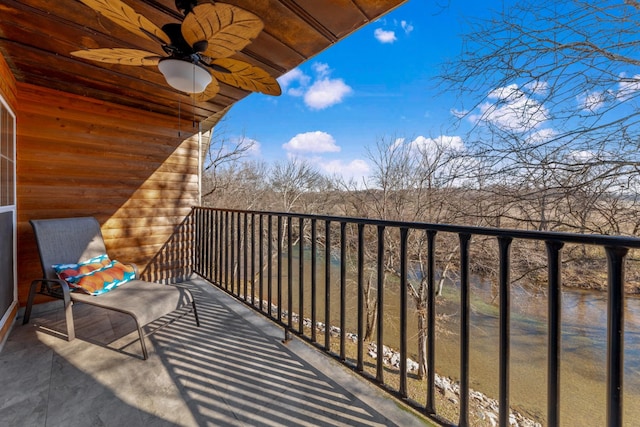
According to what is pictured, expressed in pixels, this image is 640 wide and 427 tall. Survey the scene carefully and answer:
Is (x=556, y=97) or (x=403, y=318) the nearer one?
(x=403, y=318)

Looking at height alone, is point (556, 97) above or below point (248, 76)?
above

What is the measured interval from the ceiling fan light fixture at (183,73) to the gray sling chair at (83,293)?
1569mm

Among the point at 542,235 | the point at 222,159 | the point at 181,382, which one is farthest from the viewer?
the point at 222,159

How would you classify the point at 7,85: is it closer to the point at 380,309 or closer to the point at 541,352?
the point at 380,309

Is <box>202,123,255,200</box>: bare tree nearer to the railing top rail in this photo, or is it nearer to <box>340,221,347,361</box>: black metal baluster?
<box>340,221,347,361</box>: black metal baluster

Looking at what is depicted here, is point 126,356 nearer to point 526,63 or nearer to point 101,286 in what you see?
point 101,286

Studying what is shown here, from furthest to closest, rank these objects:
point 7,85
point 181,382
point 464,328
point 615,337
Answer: point 7,85
point 181,382
point 464,328
point 615,337

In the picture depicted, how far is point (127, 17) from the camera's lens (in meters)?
1.31

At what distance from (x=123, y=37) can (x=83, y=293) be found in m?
1.97

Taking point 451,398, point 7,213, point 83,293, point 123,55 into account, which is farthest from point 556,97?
point 7,213

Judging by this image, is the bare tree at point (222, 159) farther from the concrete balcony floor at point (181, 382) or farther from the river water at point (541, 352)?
the concrete balcony floor at point (181, 382)

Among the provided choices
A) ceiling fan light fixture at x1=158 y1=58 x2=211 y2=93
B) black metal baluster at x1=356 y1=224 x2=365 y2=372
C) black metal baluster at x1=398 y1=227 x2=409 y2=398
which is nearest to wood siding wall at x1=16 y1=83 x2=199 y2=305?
ceiling fan light fixture at x1=158 y1=58 x2=211 y2=93

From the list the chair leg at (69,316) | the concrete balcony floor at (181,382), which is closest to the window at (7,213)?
the concrete balcony floor at (181,382)

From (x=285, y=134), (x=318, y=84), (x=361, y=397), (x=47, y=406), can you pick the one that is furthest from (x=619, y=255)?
(x=285, y=134)
